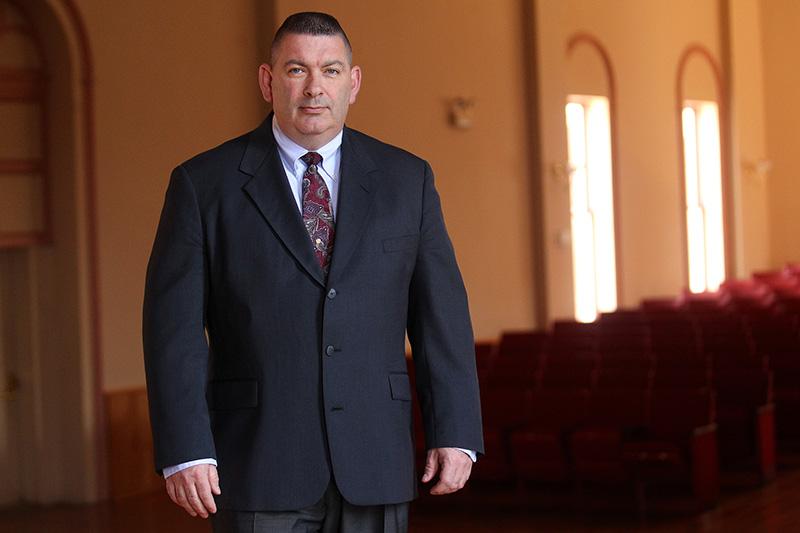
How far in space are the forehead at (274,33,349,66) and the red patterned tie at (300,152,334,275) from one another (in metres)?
0.22

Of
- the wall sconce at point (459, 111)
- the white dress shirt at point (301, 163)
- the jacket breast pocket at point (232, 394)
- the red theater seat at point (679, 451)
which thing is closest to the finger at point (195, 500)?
the jacket breast pocket at point (232, 394)

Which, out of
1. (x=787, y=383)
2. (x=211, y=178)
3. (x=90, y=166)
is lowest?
(x=787, y=383)

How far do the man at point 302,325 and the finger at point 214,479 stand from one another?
0.10 m

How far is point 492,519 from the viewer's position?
786cm

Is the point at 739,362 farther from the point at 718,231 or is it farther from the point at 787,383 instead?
the point at 718,231

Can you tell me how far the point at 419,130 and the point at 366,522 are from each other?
9848 mm

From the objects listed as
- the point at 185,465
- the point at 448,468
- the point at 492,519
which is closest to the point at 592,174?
the point at 492,519

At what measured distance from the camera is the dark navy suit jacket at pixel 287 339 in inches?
96.0

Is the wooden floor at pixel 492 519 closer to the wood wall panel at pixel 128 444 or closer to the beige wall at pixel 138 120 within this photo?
the wood wall panel at pixel 128 444

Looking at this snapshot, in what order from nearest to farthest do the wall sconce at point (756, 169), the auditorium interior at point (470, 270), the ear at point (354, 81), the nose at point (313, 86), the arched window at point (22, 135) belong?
the nose at point (313, 86)
the ear at point (354, 81)
the auditorium interior at point (470, 270)
the arched window at point (22, 135)
the wall sconce at point (756, 169)

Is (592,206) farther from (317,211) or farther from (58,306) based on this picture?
(317,211)

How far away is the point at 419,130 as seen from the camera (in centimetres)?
1216

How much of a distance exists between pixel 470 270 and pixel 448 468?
33.9 feet

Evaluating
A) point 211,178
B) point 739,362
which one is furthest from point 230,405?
point 739,362
